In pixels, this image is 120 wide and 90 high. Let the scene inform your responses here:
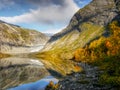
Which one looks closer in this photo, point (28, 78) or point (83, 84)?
point (83, 84)

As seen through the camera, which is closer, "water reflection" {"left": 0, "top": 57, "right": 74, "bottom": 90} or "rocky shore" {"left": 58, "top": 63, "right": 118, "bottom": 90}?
"rocky shore" {"left": 58, "top": 63, "right": 118, "bottom": 90}

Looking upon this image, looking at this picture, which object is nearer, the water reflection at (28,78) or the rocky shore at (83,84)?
the rocky shore at (83,84)

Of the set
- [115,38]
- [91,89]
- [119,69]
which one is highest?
[115,38]

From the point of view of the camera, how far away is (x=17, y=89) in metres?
80.1

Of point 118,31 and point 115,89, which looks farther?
point 118,31

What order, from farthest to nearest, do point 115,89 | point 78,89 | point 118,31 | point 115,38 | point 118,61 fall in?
point 115,38, point 118,31, point 78,89, point 118,61, point 115,89

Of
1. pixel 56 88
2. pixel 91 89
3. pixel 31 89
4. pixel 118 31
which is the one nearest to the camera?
pixel 91 89

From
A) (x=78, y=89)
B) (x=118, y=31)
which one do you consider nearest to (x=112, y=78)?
(x=78, y=89)

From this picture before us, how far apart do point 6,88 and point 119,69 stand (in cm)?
4521

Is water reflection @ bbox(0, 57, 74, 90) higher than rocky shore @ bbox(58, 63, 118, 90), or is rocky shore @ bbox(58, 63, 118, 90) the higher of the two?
water reflection @ bbox(0, 57, 74, 90)

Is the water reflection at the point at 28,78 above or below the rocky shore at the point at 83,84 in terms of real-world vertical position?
above

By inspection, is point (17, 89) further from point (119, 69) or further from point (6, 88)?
point (119, 69)

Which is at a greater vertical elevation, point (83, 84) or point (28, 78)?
point (28, 78)

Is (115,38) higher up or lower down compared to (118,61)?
higher up
